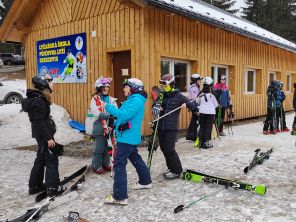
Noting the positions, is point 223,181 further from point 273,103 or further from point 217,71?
point 217,71

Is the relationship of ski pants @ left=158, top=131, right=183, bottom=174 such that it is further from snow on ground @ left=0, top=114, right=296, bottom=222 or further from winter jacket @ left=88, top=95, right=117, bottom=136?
winter jacket @ left=88, top=95, right=117, bottom=136

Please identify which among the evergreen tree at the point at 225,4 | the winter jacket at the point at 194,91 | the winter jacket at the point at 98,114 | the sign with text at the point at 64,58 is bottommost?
the winter jacket at the point at 98,114

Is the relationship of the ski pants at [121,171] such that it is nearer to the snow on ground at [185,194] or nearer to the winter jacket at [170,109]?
the snow on ground at [185,194]

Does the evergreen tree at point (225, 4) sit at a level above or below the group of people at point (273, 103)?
above

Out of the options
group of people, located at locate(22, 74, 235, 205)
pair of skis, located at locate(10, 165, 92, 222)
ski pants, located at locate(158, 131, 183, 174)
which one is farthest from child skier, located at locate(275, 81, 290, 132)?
pair of skis, located at locate(10, 165, 92, 222)

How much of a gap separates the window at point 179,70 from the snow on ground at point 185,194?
3635 millimetres

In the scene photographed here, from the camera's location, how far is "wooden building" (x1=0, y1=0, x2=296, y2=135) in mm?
9430

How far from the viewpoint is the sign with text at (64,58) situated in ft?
36.6

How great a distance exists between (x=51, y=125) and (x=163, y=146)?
1851 mm

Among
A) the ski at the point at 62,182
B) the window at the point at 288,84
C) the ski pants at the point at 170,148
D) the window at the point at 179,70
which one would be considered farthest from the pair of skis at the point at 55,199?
the window at the point at 288,84

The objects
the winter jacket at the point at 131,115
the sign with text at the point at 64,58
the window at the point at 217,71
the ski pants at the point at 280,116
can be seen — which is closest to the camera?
the winter jacket at the point at 131,115

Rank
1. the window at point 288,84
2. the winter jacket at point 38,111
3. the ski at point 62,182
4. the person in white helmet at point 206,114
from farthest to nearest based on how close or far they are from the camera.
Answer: the window at point 288,84, the person in white helmet at point 206,114, the ski at point 62,182, the winter jacket at point 38,111

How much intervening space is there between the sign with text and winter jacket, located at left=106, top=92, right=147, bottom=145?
6.82 metres

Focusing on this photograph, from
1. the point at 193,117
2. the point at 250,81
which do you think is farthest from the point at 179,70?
the point at 250,81
